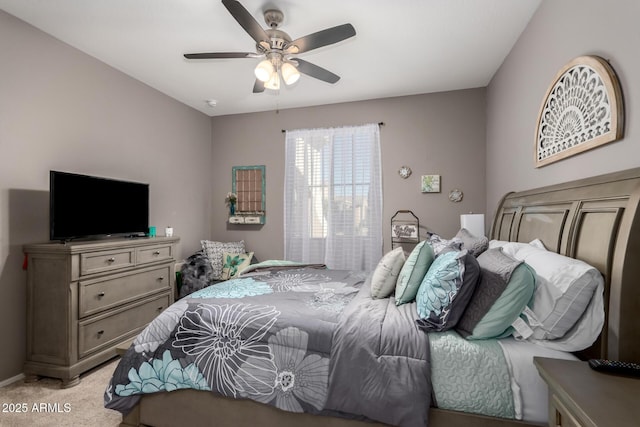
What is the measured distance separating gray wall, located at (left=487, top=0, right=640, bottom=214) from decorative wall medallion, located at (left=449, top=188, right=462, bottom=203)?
308mm

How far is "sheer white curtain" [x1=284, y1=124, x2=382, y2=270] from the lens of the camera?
12.5 feet

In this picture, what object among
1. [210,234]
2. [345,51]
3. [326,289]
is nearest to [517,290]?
[326,289]

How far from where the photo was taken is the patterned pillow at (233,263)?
385cm

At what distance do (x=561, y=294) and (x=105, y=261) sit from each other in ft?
9.89

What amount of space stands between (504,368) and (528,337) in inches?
7.8

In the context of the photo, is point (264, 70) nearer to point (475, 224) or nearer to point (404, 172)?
point (404, 172)

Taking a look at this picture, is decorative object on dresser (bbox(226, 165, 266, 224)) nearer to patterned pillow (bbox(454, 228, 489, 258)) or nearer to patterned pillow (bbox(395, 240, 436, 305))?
patterned pillow (bbox(395, 240, 436, 305))

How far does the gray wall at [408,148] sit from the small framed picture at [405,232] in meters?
0.12

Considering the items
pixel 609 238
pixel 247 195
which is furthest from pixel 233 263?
pixel 609 238

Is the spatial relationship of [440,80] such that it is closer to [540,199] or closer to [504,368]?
[540,199]

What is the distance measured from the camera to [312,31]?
238 centimetres

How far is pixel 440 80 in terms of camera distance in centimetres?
328

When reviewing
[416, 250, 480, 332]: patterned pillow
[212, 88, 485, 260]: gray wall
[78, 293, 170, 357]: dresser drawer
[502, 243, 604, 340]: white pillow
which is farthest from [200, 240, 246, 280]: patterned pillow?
[502, 243, 604, 340]: white pillow

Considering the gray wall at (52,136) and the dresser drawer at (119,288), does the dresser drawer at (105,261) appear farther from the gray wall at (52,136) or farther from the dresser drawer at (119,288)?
the gray wall at (52,136)
